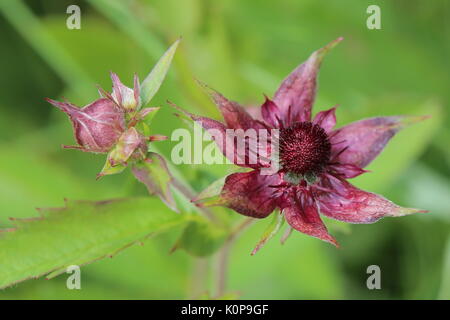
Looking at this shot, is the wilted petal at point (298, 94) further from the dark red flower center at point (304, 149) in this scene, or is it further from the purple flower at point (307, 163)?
the dark red flower center at point (304, 149)

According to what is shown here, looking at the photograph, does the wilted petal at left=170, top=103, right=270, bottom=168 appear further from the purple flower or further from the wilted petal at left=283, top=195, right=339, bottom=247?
the wilted petal at left=283, top=195, right=339, bottom=247

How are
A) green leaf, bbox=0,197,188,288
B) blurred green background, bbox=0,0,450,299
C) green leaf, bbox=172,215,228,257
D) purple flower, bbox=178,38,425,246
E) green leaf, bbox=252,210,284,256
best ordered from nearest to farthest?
green leaf, bbox=252,210,284,256 < purple flower, bbox=178,38,425,246 < green leaf, bbox=0,197,188,288 < green leaf, bbox=172,215,228,257 < blurred green background, bbox=0,0,450,299

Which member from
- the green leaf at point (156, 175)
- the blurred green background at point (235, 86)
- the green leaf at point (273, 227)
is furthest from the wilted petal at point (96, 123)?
the blurred green background at point (235, 86)

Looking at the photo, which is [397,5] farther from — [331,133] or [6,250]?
[6,250]

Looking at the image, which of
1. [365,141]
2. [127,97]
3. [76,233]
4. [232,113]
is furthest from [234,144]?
[76,233]

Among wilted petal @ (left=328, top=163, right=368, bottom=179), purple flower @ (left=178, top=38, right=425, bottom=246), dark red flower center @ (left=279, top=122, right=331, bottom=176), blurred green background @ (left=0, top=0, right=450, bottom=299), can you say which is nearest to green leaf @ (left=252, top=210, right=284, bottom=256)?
purple flower @ (left=178, top=38, right=425, bottom=246)

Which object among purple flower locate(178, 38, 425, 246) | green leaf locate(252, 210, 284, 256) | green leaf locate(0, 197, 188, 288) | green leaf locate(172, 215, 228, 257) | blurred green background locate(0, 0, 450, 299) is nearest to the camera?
green leaf locate(252, 210, 284, 256)

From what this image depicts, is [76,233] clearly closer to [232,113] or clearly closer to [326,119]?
[232,113]

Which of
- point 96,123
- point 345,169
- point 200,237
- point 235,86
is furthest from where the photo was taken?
point 235,86
